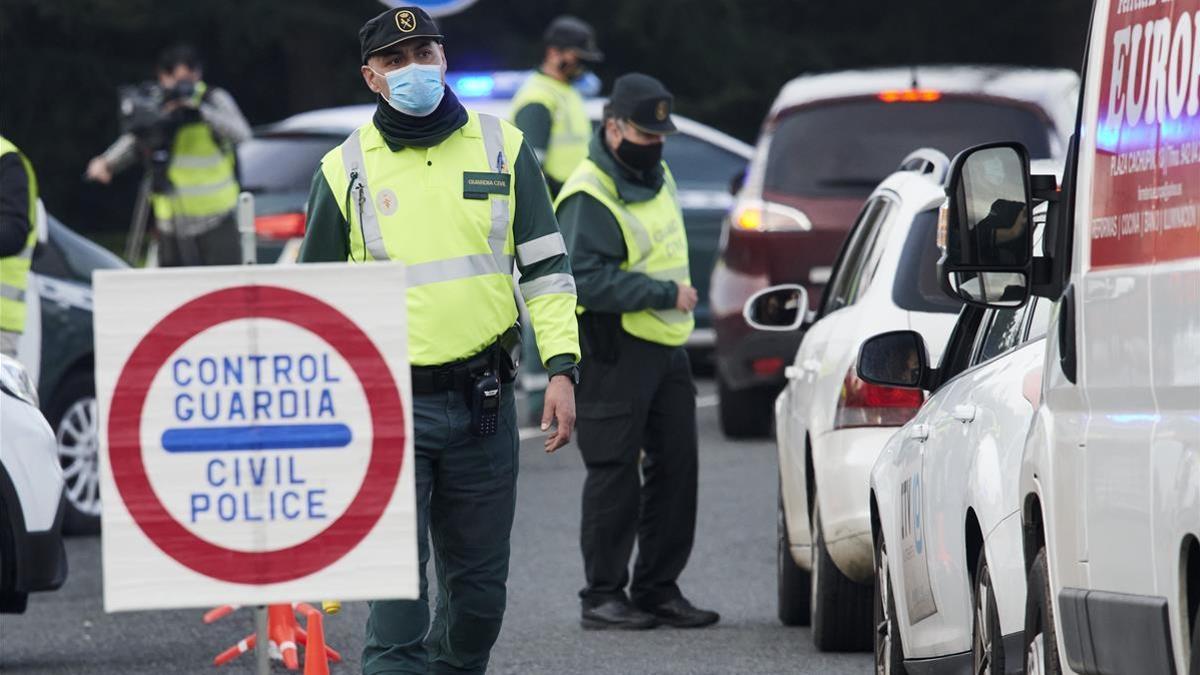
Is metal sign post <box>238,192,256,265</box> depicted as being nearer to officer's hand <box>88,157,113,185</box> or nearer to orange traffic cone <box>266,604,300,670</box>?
orange traffic cone <box>266,604,300,670</box>

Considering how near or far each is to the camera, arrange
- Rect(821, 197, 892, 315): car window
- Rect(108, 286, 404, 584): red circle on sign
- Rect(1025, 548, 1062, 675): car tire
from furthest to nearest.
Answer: Rect(821, 197, 892, 315): car window < Rect(1025, 548, 1062, 675): car tire < Rect(108, 286, 404, 584): red circle on sign

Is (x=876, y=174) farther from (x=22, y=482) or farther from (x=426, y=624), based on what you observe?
(x=426, y=624)

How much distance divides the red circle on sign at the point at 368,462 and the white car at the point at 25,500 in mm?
3911

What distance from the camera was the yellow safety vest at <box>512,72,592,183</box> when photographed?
1412 centimetres

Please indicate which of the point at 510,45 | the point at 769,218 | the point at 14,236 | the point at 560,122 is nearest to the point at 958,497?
the point at 14,236

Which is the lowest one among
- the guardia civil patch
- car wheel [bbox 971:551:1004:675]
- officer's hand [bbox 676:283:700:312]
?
car wheel [bbox 971:551:1004:675]

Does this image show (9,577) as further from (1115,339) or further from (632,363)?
(1115,339)

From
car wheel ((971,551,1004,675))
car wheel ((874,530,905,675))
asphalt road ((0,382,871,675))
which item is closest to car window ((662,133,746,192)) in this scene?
asphalt road ((0,382,871,675))

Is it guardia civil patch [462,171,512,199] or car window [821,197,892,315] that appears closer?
guardia civil patch [462,171,512,199]

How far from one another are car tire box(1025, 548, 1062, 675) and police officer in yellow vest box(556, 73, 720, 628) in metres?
4.06

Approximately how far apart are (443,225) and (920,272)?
91.8 inches

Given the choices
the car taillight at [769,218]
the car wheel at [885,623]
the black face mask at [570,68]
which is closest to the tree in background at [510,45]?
the black face mask at [570,68]

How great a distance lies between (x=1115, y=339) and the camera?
463 cm

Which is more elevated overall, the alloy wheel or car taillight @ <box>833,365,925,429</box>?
car taillight @ <box>833,365,925,429</box>
